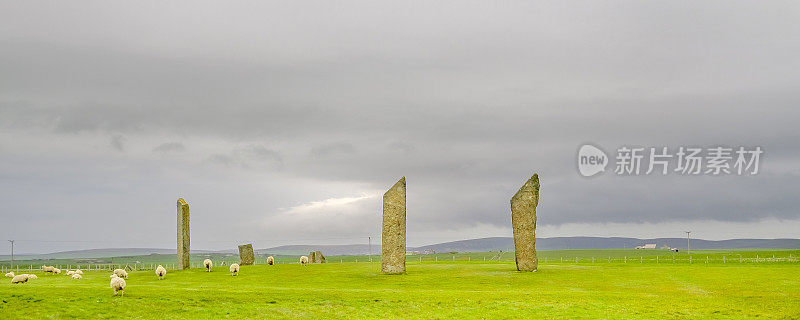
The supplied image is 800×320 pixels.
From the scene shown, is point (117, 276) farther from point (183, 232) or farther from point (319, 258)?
point (319, 258)

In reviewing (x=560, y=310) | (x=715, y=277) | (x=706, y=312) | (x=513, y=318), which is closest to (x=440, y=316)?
(x=513, y=318)

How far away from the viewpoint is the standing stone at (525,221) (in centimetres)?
4462

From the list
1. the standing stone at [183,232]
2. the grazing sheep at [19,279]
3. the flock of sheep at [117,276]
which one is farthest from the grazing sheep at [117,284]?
the standing stone at [183,232]

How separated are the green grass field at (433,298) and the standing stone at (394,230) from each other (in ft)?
4.84

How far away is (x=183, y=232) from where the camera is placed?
51.7 meters

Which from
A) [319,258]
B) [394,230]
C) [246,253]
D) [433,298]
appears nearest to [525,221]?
[394,230]

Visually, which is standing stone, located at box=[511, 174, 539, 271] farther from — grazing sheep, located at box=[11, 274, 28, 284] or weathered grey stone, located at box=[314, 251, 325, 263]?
weathered grey stone, located at box=[314, 251, 325, 263]

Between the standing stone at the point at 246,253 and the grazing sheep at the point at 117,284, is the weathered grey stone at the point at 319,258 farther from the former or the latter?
the grazing sheep at the point at 117,284

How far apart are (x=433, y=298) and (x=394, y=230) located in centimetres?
1511

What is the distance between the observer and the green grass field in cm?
2297

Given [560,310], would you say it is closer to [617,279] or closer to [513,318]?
[513,318]

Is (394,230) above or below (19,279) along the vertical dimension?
above

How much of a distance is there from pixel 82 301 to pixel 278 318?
23.7 feet

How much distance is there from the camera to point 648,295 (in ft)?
106
